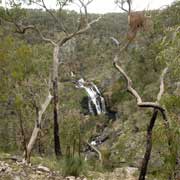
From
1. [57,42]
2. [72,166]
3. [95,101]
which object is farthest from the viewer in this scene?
[95,101]

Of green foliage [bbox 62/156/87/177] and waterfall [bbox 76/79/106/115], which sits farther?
waterfall [bbox 76/79/106/115]

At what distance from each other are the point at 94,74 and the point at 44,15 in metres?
10.1

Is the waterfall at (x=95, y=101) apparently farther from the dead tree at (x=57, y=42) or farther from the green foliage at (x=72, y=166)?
the green foliage at (x=72, y=166)

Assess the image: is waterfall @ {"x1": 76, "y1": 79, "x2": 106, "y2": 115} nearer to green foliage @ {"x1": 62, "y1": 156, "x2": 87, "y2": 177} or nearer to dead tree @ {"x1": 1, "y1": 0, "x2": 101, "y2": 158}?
dead tree @ {"x1": 1, "y1": 0, "x2": 101, "y2": 158}

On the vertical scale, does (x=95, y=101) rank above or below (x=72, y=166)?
below

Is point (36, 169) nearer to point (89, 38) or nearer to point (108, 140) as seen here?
point (108, 140)

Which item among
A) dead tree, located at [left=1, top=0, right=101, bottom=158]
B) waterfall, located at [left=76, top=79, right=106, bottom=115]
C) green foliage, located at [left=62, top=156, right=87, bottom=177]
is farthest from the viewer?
waterfall, located at [left=76, top=79, right=106, bottom=115]

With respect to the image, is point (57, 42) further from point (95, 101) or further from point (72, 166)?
point (95, 101)

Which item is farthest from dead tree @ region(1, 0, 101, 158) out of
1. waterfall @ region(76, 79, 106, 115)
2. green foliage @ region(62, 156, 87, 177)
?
waterfall @ region(76, 79, 106, 115)

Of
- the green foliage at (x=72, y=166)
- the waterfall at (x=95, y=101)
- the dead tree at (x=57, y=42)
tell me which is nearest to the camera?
the green foliage at (x=72, y=166)

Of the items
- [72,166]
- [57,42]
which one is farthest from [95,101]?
[72,166]

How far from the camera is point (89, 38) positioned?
5169cm

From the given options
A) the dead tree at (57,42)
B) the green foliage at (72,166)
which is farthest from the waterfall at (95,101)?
the green foliage at (72,166)

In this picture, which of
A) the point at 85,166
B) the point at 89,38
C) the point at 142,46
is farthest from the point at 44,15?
the point at 85,166
